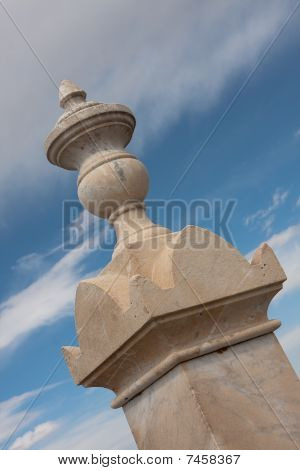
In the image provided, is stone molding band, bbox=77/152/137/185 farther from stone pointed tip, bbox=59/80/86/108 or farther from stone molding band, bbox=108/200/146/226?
stone pointed tip, bbox=59/80/86/108

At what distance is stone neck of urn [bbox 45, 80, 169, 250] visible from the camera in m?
3.46

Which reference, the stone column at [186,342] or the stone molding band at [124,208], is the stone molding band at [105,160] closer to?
the stone column at [186,342]

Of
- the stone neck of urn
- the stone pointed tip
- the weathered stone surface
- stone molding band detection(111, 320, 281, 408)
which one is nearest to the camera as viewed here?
the weathered stone surface

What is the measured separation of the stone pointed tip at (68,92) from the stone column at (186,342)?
74 centimetres

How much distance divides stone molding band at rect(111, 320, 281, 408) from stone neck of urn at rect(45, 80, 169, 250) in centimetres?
76

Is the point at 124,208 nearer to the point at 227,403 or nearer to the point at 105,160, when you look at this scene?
the point at 105,160

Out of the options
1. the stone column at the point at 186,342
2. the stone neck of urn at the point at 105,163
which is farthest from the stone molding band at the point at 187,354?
the stone neck of urn at the point at 105,163

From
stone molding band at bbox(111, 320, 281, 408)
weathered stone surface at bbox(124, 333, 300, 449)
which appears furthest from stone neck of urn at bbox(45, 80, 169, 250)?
weathered stone surface at bbox(124, 333, 300, 449)

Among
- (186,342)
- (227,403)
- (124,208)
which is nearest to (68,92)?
(124,208)

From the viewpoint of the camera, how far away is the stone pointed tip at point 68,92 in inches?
151

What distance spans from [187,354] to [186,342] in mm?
71

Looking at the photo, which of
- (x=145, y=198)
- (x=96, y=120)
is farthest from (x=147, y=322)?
(x=96, y=120)

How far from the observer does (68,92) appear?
3846 mm
